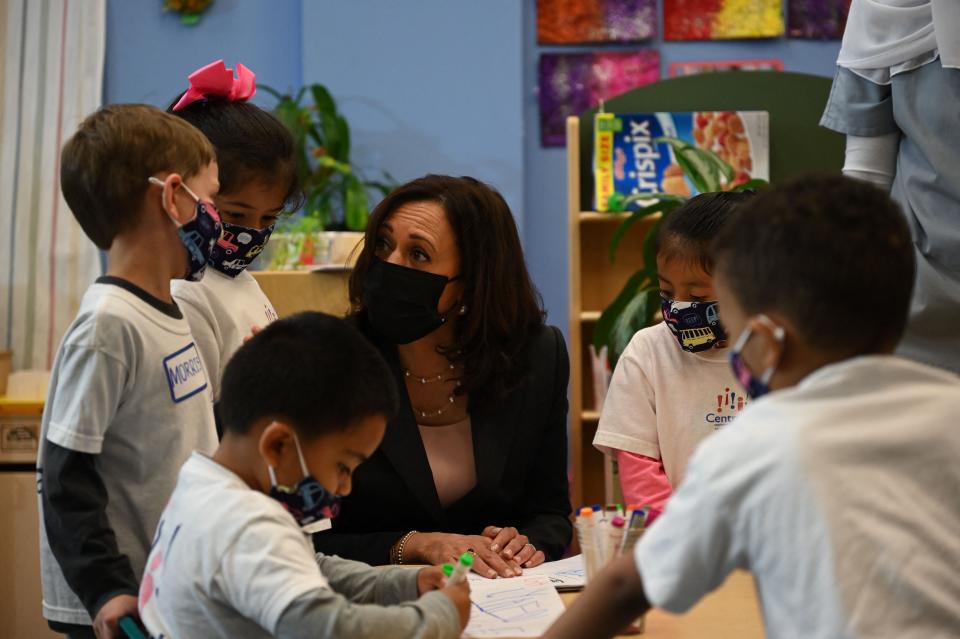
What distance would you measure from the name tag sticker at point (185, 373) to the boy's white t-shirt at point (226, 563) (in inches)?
12.5

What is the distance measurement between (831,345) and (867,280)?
7 cm

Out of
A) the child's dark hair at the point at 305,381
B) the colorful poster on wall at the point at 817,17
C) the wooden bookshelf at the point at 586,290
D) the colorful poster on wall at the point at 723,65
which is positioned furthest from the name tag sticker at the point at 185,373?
the colorful poster on wall at the point at 817,17

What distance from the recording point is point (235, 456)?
1297 mm

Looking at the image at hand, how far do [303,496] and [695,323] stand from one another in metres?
0.92

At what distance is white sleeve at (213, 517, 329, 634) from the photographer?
112 cm

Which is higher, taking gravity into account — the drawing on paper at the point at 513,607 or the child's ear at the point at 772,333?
the child's ear at the point at 772,333

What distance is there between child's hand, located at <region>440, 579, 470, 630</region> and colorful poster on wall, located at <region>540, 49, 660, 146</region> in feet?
12.2

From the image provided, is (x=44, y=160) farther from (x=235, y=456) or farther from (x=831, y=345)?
(x=831, y=345)

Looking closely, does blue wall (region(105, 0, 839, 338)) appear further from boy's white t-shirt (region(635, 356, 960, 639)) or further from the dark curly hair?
boy's white t-shirt (region(635, 356, 960, 639))

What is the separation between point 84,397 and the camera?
1.46m

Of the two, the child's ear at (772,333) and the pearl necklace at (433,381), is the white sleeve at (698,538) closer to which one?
the child's ear at (772,333)

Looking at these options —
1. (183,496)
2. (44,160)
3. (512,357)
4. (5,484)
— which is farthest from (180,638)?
(44,160)

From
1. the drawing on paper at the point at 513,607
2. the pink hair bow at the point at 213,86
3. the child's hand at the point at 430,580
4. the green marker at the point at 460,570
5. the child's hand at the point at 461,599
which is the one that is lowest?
the drawing on paper at the point at 513,607

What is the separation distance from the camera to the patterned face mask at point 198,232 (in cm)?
161
